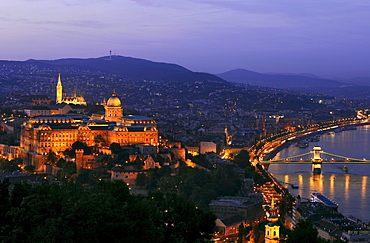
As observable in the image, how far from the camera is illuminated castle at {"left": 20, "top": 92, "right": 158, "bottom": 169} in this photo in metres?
25.0

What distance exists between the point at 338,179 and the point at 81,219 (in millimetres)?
22424

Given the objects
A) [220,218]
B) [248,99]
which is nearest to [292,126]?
[248,99]

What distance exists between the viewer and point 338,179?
99.3 feet

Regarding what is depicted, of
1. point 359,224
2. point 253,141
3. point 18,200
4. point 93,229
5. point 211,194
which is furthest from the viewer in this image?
point 253,141

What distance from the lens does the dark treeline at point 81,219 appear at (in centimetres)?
877

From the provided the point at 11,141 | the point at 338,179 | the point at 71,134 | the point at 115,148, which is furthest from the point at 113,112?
the point at 338,179

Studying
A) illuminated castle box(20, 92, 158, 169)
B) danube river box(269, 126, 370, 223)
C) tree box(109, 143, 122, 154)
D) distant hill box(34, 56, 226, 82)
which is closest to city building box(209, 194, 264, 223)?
danube river box(269, 126, 370, 223)

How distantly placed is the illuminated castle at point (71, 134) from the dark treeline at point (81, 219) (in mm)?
14575

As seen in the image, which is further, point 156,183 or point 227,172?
point 227,172

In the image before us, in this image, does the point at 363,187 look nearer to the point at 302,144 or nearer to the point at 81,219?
the point at 81,219

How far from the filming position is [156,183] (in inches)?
875

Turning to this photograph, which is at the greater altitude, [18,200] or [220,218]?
[18,200]

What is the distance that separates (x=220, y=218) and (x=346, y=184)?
402 inches

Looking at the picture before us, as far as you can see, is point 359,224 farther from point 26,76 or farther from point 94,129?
point 26,76
